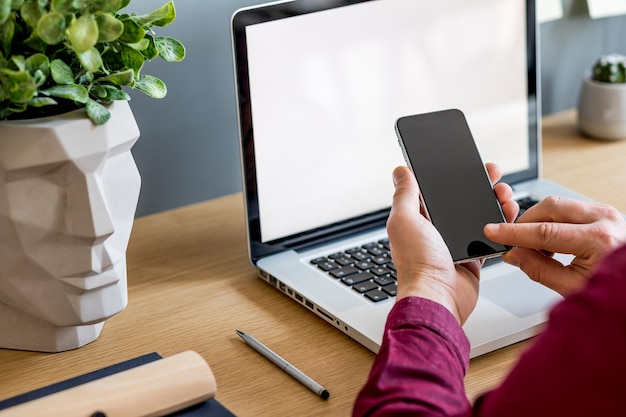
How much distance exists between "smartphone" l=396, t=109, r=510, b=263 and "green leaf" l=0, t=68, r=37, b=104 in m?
0.39

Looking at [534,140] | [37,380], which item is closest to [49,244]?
[37,380]

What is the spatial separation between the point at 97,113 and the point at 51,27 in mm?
83

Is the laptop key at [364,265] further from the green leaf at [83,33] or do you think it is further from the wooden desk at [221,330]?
the green leaf at [83,33]

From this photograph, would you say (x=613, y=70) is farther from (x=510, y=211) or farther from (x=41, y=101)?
(x=41, y=101)

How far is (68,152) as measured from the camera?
75 cm

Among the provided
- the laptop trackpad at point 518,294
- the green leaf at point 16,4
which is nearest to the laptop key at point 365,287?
the laptop trackpad at point 518,294

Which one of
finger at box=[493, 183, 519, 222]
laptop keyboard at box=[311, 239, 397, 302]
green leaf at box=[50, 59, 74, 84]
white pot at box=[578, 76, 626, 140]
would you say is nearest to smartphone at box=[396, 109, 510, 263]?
finger at box=[493, 183, 519, 222]

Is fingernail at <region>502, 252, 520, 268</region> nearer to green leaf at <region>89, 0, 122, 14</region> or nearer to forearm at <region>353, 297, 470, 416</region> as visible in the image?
forearm at <region>353, 297, 470, 416</region>

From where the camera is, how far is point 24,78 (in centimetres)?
71

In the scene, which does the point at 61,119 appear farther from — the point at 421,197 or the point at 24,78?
the point at 421,197

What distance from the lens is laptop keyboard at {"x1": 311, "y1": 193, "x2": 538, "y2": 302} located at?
3.09 ft

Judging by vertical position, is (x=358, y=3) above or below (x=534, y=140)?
above

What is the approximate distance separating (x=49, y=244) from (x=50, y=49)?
0.57ft

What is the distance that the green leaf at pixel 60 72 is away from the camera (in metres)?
0.74
